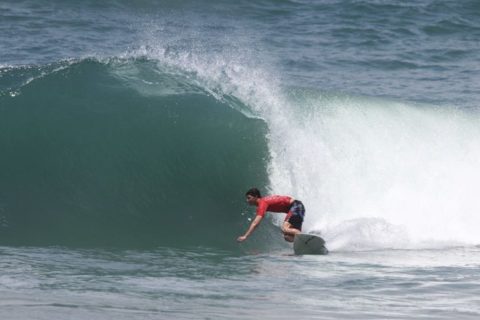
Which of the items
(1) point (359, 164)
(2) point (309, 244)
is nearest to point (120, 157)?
(2) point (309, 244)

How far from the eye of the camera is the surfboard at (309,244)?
1051 cm

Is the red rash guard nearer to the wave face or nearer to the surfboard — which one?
the wave face

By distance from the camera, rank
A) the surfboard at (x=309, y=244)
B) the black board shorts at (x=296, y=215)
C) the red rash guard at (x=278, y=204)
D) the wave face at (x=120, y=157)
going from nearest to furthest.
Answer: the surfboard at (x=309, y=244) → the black board shorts at (x=296, y=215) → the red rash guard at (x=278, y=204) → the wave face at (x=120, y=157)

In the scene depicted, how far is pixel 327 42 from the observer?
24906 millimetres

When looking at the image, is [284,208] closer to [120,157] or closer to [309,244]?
[309,244]

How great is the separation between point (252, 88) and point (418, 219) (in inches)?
139

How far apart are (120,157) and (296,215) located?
317 centimetres

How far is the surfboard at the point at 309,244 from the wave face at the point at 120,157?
54.3 inches

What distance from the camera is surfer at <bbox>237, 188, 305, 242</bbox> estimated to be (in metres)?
11.3

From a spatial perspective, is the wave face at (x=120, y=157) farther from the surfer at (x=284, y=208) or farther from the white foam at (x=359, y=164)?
the surfer at (x=284, y=208)

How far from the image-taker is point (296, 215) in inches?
450

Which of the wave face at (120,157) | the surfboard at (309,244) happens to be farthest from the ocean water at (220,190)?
the surfboard at (309,244)

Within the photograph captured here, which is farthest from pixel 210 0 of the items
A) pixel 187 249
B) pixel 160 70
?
pixel 187 249

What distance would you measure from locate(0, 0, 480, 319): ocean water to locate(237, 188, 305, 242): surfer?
29cm
